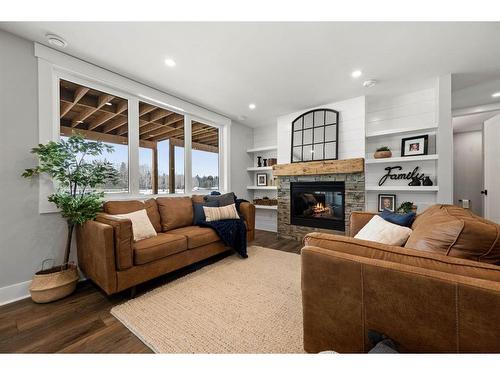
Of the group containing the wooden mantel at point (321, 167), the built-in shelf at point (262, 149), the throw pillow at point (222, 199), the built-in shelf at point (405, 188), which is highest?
the built-in shelf at point (262, 149)

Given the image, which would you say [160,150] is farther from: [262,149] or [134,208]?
[262,149]

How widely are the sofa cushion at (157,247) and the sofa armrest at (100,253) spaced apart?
211mm

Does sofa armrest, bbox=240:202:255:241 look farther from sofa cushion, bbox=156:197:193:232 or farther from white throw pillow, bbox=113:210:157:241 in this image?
white throw pillow, bbox=113:210:157:241

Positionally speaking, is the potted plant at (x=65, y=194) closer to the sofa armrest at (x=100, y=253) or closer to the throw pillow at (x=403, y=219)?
the sofa armrest at (x=100, y=253)

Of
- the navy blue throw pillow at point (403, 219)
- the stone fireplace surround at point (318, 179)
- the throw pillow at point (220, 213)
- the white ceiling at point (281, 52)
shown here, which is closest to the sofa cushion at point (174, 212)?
the throw pillow at point (220, 213)

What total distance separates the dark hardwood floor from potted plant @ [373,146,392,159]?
3666mm

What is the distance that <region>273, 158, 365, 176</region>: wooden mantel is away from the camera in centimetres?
324

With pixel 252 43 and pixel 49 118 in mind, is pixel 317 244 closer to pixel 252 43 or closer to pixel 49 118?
pixel 252 43

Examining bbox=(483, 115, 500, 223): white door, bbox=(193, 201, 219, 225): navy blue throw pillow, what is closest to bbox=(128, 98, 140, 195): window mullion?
bbox=(193, 201, 219, 225): navy blue throw pillow

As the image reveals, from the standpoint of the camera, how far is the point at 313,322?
1019mm

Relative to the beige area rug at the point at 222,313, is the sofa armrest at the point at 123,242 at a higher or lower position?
higher

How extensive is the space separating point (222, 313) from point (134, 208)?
1.68m

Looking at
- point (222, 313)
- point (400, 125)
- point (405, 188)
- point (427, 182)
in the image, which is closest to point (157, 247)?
point (222, 313)

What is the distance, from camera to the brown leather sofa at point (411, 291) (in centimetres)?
66
